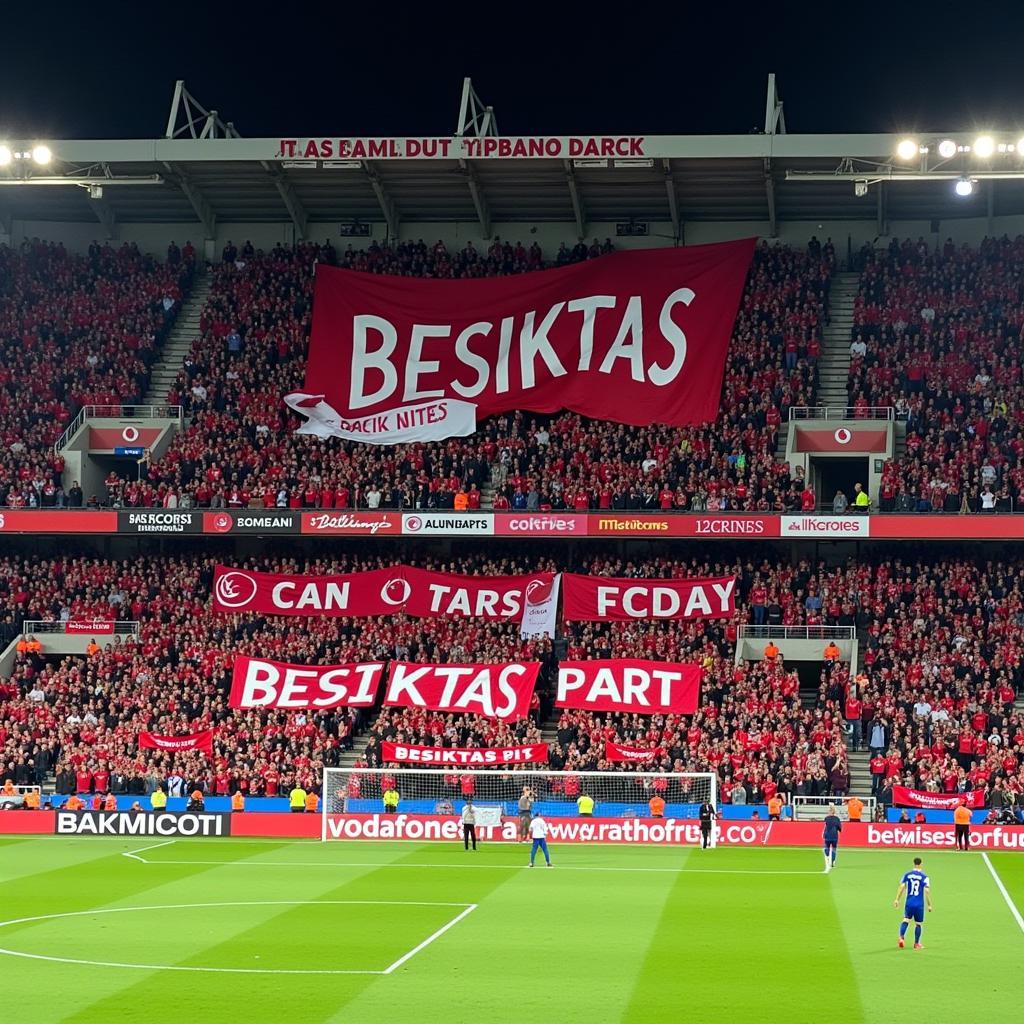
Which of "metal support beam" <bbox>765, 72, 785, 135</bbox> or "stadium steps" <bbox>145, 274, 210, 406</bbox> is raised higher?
"metal support beam" <bbox>765, 72, 785, 135</bbox>

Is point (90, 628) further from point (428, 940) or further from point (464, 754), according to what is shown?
point (428, 940)

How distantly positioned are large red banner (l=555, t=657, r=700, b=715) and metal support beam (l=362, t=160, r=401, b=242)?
779 inches

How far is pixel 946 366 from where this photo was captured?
180 feet

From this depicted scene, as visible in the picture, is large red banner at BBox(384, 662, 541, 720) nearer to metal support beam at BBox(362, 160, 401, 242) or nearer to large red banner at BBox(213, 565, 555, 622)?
large red banner at BBox(213, 565, 555, 622)

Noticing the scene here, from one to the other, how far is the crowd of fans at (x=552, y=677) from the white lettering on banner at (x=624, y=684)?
2.80ft

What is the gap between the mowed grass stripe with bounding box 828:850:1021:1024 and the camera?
20234 mm

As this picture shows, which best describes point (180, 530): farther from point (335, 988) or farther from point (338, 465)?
point (335, 988)

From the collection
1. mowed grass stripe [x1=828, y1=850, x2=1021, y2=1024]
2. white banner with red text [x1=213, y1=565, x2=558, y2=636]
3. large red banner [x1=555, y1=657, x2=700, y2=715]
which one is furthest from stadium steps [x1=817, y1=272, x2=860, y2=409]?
mowed grass stripe [x1=828, y1=850, x2=1021, y2=1024]

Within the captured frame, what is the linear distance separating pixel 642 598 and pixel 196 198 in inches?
945

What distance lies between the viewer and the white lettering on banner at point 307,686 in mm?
50219

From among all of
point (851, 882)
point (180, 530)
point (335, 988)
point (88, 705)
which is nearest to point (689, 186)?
point (180, 530)

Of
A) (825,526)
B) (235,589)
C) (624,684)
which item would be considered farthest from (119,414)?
(825,526)

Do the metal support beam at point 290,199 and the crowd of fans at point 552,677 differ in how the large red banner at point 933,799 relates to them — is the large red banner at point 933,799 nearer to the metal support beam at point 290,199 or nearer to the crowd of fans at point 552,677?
the crowd of fans at point 552,677

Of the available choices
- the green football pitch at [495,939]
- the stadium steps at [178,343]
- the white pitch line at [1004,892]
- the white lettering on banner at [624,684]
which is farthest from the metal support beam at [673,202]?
the white pitch line at [1004,892]
